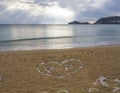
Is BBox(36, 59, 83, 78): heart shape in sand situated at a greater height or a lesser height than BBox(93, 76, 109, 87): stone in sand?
greater

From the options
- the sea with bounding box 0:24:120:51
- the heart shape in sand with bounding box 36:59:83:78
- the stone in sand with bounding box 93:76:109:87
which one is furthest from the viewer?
the sea with bounding box 0:24:120:51

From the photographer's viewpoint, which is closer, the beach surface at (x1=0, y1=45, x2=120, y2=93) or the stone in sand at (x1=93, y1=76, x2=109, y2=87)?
the beach surface at (x1=0, y1=45, x2=120, y2=93)

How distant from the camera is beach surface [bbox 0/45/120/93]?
519 inches

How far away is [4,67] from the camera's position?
55.0 ft

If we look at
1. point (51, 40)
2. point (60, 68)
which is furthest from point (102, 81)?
point (51, 40)

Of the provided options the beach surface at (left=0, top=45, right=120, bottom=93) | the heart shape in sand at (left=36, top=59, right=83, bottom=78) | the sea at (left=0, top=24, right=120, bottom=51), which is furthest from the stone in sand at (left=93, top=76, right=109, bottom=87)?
the sea at (left=0, top=24, right=120, bottom=51)

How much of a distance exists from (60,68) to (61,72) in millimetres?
595

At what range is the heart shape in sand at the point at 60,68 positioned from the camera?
15.4 metres

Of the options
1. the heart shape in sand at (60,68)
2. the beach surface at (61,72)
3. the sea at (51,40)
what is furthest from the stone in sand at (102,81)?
the sea at (51,40)

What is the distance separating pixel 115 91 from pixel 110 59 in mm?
5859

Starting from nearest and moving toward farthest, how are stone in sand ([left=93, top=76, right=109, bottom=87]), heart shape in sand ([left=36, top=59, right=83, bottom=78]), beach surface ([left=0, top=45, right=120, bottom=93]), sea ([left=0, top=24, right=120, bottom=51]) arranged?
beach surface ([left=0, top=45, right=120, bottom=93])
stone in sand ([left=93, top=76, right=109, bottom=87])
heart shape in sand ([left=36, top=59, right=83, bottom=78])
sea ([left=0, top=24, right=120, bottom=51])

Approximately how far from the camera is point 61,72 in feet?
50.9

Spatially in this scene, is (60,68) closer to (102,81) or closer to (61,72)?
(61,72)

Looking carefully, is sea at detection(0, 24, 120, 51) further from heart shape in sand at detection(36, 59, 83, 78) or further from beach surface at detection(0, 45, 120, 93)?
heart shape in sand at detection(36, 59, 83, 78)
